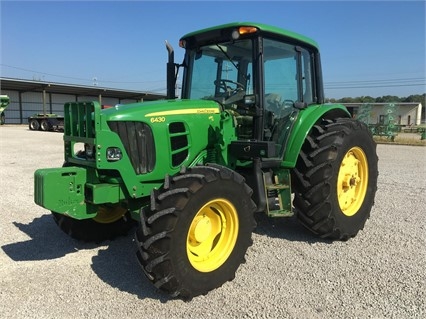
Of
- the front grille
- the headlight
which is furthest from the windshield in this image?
the headlight

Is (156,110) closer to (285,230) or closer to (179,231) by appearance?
(179,231)

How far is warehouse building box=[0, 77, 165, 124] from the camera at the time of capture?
3938 centimetres

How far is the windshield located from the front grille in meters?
1.15

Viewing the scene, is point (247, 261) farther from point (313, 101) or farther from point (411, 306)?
point (313, 101)

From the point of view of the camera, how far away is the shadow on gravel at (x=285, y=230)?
4.71 m

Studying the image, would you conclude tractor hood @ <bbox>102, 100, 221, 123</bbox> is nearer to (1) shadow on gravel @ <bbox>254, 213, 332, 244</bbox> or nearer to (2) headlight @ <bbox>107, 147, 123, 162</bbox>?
(2) headlight @ <bbox>107, 147, 123, 162</bbox>

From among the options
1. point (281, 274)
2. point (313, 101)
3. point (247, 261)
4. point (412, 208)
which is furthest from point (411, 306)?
point (412, 208)

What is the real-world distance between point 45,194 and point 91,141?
1.92ft

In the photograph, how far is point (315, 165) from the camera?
14.3ft

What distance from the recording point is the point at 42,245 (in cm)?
453

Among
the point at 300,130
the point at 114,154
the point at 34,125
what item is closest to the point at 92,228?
the point at 114,154

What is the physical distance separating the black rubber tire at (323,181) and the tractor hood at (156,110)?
1.20 m

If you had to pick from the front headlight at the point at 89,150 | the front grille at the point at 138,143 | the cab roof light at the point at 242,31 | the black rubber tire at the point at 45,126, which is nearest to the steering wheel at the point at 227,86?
the cab roof light at the point at 242,31

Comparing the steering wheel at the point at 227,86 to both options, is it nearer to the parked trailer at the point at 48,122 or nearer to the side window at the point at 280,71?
the side window at the point at 280,71
